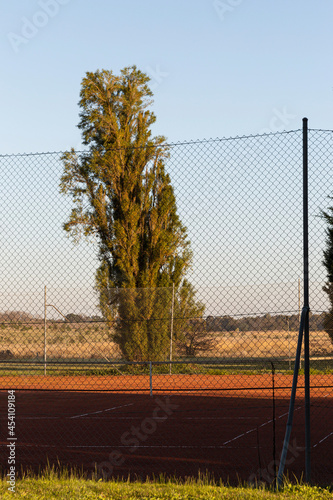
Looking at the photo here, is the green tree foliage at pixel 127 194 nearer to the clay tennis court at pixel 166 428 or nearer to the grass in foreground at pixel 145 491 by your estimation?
the clay tennis court at pixel 166 428

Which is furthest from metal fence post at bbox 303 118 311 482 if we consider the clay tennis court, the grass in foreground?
the clay tennis court

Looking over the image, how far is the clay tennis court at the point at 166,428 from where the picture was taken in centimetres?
639

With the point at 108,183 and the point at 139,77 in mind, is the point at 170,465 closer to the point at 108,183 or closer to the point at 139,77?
the point at 108,183

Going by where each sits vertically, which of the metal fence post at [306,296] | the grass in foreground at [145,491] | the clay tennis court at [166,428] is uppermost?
the metal fence post at [306,296]

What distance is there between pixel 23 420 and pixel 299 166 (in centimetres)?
748

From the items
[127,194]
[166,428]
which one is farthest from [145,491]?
[127,194]

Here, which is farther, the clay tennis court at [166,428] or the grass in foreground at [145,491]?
the clay tennis court at [166,428]

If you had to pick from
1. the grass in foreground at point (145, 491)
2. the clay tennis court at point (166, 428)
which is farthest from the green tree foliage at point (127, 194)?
the grass in foreground at point (145, 491)

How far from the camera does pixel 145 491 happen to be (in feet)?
15.6

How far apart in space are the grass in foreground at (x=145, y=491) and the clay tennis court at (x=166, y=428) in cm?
55

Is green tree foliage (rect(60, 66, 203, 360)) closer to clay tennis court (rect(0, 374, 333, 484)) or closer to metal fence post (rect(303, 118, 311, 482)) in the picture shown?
clay tennis court (rect(0, 374, 333, 484))

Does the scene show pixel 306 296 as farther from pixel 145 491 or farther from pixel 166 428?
pixel 166 428

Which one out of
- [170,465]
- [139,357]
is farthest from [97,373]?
[170,465]

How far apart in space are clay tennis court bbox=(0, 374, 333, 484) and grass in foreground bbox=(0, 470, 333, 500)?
551mm
